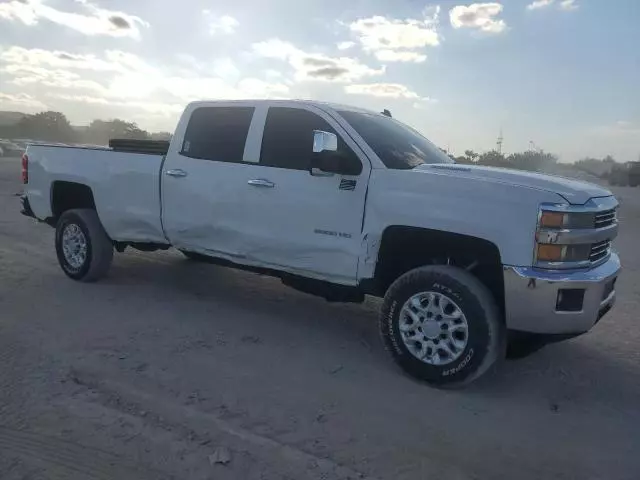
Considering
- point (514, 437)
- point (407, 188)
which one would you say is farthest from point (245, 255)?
point (514, 437)

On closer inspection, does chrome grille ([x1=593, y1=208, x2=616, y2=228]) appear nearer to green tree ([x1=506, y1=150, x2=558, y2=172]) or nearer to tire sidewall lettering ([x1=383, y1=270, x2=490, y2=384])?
tire sidewall lettering ([x1=383, y1=270, x2=490, y2=384])

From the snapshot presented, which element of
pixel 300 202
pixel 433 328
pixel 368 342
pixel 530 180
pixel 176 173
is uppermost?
pixel 530 180

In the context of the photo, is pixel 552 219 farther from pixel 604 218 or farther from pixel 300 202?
pixel 300 202

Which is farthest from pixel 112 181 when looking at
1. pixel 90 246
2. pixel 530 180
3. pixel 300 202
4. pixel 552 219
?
pixel 552 219

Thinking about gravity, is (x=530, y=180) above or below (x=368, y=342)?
above

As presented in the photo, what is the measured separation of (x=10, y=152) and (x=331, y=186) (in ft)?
131

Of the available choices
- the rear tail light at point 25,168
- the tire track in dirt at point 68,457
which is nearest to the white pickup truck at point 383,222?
the rear tail light at point 25,168

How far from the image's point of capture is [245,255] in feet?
17.8

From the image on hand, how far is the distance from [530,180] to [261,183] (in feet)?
7.37

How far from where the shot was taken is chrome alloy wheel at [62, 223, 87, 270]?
6.73m

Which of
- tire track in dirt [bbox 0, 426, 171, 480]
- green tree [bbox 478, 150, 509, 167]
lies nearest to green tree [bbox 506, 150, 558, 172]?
green tree [bbox 478, 150, 509, 167]

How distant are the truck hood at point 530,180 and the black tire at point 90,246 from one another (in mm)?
3820

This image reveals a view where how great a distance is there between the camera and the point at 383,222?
4523 millimetres

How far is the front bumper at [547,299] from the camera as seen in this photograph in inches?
153
